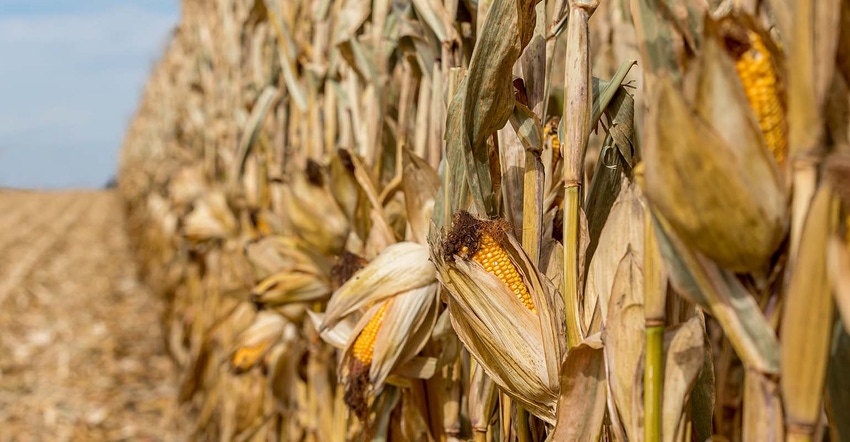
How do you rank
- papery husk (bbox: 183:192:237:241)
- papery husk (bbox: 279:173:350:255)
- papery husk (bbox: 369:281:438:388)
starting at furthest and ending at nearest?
papery husk (bbox: 183:192:237:241), papery husk (bbox: 279:173:350:255), papery husk (bbox: 369:281:438:388)

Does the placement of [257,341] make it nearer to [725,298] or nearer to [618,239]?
[618,239]

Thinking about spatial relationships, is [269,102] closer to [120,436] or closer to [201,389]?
[201,389]

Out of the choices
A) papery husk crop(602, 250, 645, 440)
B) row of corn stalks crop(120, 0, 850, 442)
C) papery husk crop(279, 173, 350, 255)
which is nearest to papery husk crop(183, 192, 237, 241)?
row of corn stalks crop(120, 0, 850, 442)

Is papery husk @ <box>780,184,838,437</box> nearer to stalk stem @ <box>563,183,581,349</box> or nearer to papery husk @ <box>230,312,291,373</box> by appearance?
stalk stem @ <box>563,183,581,349</box>

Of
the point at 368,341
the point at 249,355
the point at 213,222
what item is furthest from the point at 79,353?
the point at 368,341

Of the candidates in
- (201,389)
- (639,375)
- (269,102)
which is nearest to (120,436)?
(201,389)

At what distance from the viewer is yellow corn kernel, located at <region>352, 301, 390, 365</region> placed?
2.73 feet

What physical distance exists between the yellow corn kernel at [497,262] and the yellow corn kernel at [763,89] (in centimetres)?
26

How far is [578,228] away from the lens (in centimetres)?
56

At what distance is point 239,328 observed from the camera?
5.73 ft

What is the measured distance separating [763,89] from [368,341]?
1.76 ft

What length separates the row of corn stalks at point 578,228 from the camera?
1.22 feet

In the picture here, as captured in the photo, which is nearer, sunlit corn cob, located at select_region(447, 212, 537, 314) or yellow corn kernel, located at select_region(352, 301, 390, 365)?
sunlit corn cob, located at select_region(447, 212, 537, 314)

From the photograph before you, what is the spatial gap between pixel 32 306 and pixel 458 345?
524cm
